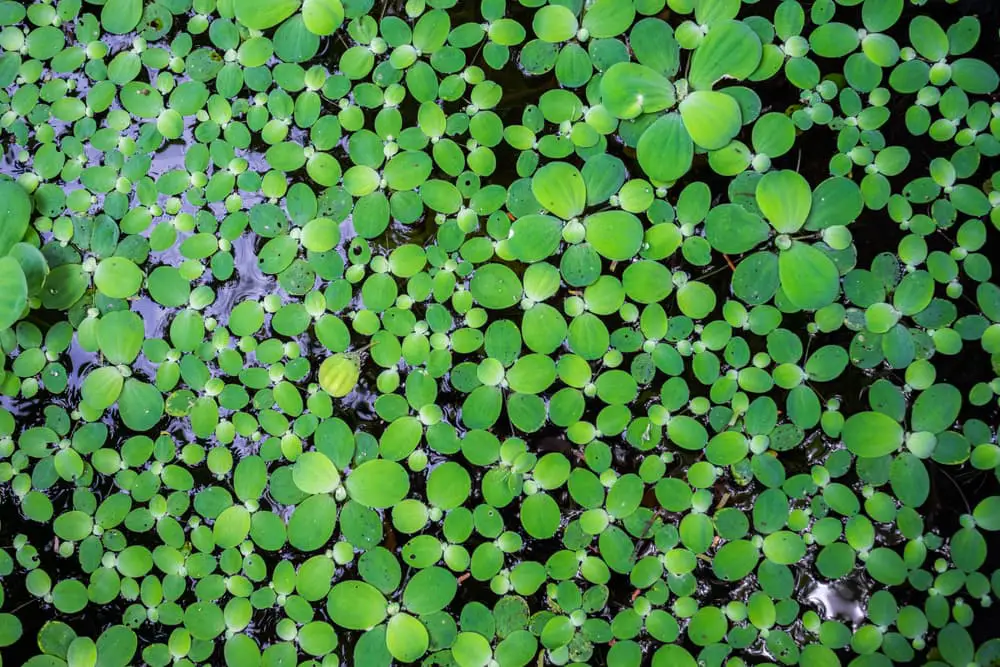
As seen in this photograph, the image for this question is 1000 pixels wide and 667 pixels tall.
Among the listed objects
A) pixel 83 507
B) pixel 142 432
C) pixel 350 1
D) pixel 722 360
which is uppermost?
pixel 350 1

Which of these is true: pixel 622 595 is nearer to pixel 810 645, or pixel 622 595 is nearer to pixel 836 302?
pixel 810 645

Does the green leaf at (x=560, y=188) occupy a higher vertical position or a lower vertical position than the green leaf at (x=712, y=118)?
lower

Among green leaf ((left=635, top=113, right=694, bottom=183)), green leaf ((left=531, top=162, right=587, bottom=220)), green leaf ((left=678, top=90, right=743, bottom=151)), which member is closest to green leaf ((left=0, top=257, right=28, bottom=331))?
green leaf ((left=531, top=162, right=587, bottom=220))

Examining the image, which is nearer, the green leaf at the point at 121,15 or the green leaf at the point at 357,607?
the green leaf at the point at 357,607

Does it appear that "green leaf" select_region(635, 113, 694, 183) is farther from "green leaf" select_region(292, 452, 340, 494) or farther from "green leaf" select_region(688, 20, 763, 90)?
"green leaf" select_region(292, 452, 340, 494)

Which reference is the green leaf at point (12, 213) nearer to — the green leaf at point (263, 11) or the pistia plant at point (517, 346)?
the pistia plant at point (517, 346)

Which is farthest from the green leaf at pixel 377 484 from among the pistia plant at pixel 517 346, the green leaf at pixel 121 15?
the green leaf at pixel 121 15

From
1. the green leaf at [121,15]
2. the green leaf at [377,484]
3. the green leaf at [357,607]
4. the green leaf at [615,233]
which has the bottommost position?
the green leaf at [357,607]

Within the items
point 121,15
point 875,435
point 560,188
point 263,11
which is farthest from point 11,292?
point 875,435

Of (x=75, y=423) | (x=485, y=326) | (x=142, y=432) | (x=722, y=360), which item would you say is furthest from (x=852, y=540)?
(x=75, y=423)
